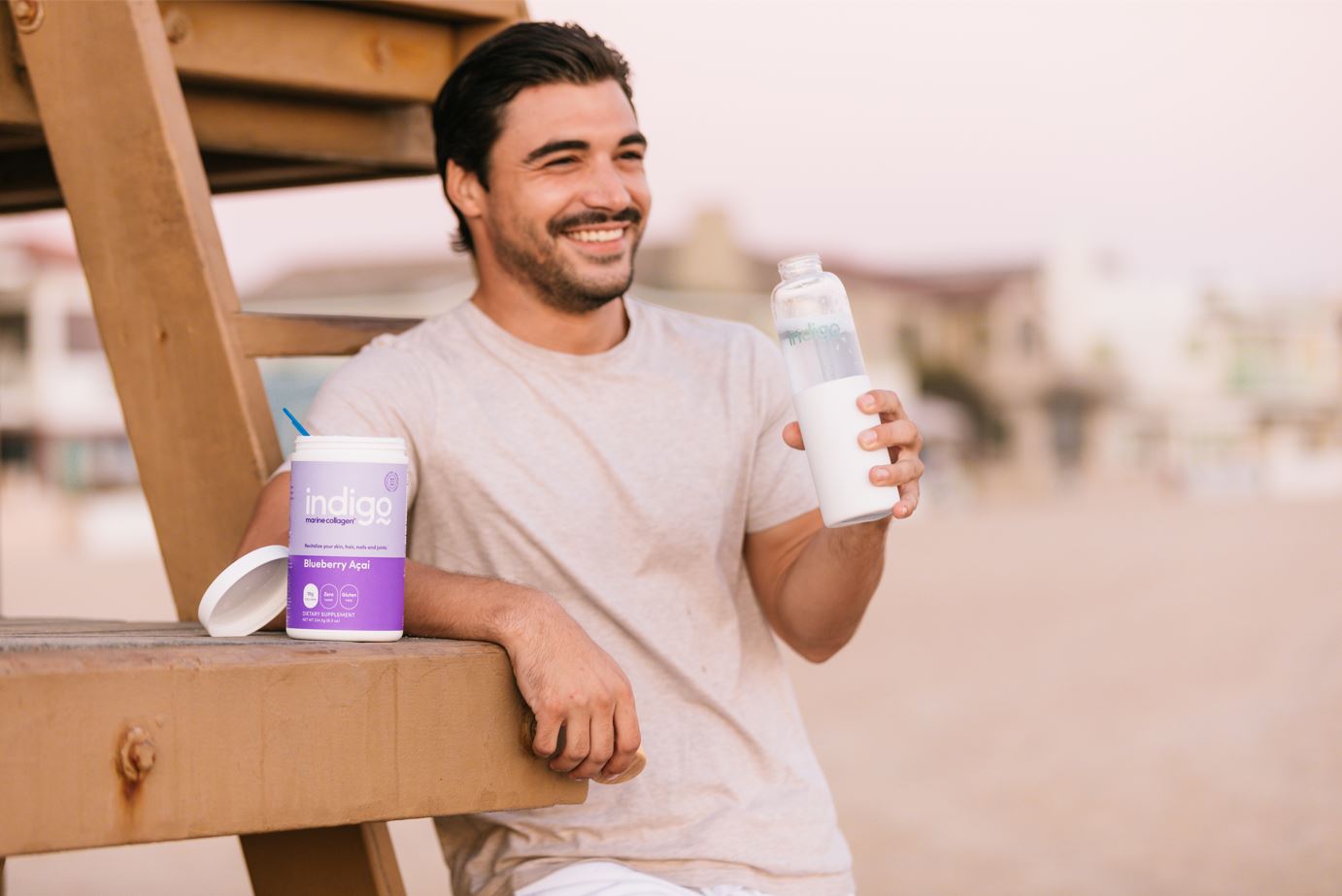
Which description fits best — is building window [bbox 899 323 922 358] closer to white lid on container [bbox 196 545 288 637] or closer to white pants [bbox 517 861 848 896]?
white pants [bbox 517 861 848 896]

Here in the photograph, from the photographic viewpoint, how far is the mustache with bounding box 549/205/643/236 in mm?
2883

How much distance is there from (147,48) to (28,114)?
0.33m

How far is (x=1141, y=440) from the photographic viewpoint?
6669cm

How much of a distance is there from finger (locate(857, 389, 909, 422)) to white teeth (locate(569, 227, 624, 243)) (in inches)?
33.4

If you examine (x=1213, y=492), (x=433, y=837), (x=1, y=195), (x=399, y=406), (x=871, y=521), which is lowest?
(x=433, y=837)

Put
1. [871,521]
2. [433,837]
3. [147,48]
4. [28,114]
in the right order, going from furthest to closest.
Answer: [433,837] → [28,114] → [147,48] → [871,521]

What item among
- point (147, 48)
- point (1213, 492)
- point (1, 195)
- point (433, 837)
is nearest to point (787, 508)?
point (147, 48)

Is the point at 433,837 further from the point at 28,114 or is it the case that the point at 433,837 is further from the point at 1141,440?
the point at 1141,440

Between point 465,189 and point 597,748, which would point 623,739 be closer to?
point 597,748

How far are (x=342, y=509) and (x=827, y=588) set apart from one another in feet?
3.34

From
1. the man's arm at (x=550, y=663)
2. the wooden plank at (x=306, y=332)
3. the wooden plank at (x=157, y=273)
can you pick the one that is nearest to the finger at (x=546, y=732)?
the man's arm at (x=550, y=663)

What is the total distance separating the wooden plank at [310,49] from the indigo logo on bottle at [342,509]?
4.11ft

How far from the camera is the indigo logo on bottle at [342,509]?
193cm

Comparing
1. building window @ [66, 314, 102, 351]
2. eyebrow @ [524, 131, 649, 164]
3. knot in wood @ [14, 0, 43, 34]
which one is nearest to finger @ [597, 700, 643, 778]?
eyebrow @ [524, 131, 649, 164]
